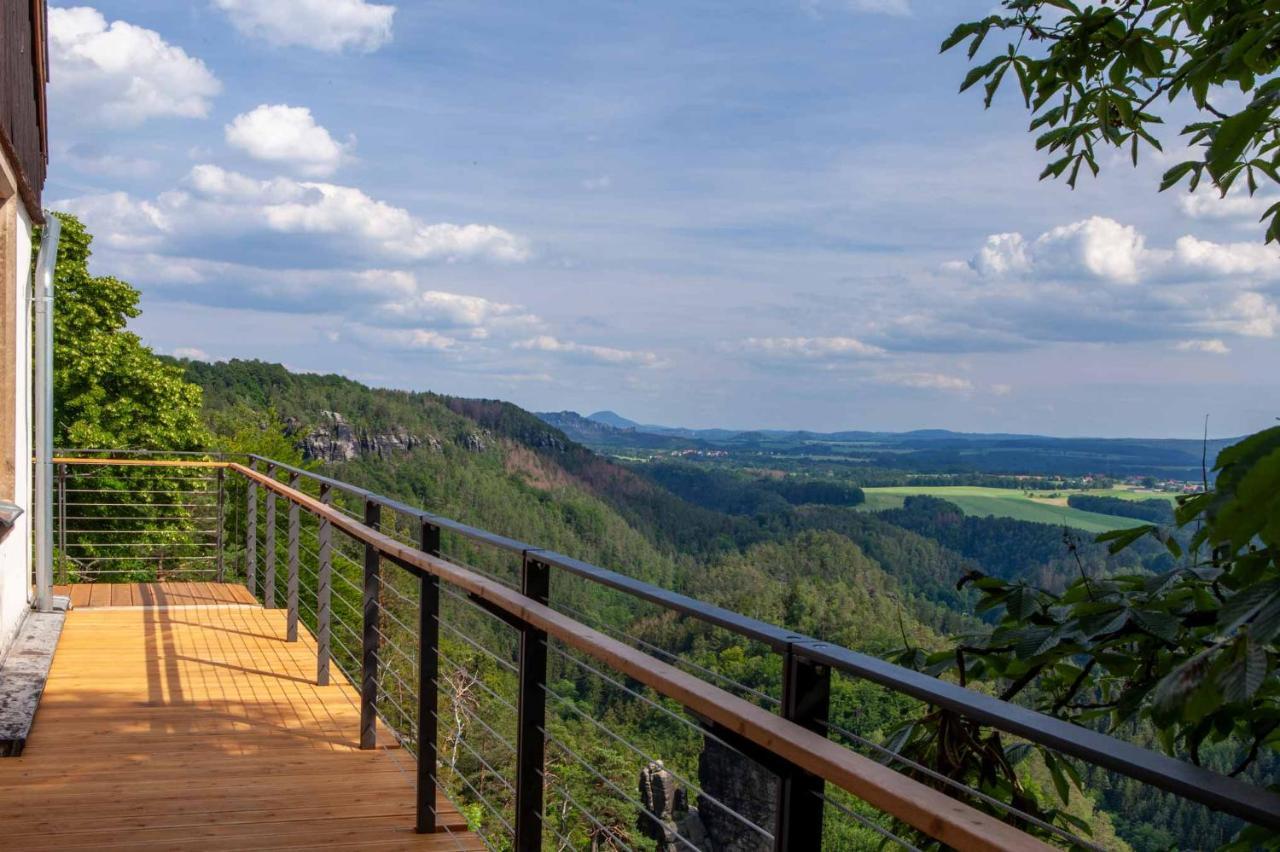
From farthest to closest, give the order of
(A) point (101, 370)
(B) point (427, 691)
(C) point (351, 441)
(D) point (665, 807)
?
1. (C) point (351, 441)
2. (D) point (665, 807)
3. (A) point (101, 370)
4. (B) point (427, 691)

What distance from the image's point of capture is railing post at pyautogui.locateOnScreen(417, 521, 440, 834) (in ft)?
11.2

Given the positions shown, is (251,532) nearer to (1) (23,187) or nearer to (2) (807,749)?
(1) (23,187)

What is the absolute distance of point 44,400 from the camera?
636cm

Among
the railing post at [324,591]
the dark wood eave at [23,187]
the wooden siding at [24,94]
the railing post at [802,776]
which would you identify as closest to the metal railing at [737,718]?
the railing post at [802,776]

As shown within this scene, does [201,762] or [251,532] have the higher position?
[251,532]

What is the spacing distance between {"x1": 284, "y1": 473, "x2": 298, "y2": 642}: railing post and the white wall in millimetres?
1418

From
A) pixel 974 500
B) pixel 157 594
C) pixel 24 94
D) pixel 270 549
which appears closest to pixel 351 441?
pixel 974 500

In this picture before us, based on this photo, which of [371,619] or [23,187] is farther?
[23,187]

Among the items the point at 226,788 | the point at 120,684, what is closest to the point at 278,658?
the point at 120,684

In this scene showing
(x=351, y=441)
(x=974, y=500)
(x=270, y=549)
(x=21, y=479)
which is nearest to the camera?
(x=21, y=479)

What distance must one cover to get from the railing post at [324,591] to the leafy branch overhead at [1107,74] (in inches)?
141

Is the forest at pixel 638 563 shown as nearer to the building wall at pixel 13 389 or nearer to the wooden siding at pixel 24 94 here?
the building wall at pixel 13 389

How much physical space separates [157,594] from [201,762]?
4.53 m

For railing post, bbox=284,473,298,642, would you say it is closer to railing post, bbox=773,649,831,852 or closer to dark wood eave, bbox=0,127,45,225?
dark wood eave, bbox=0,127,45,225
